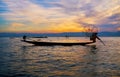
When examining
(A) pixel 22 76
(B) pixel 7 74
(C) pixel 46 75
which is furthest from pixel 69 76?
(B) pixel 7 74

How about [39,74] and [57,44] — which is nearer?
[39,74]

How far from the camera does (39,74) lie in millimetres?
19297

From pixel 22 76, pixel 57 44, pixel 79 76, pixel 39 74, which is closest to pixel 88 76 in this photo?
pixel 79 76

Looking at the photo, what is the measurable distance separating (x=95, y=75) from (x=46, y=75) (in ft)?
14.0

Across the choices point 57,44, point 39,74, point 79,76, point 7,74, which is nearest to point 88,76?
point 79,76

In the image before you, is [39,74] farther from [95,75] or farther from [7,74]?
[95,75]

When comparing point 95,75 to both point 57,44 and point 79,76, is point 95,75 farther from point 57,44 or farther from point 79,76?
point 57,44

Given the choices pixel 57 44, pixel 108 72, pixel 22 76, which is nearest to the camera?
pixel 22 76

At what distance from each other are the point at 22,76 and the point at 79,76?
478 cm

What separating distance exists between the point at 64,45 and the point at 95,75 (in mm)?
43446

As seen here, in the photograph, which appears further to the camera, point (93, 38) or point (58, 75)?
point (93, 38)

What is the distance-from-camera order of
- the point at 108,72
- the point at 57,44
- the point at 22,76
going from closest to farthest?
the point at 22,76
the point at 108,72
the point at 57,44

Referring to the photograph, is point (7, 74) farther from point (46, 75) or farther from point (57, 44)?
point (57, 44)

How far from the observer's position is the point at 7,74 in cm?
1898
